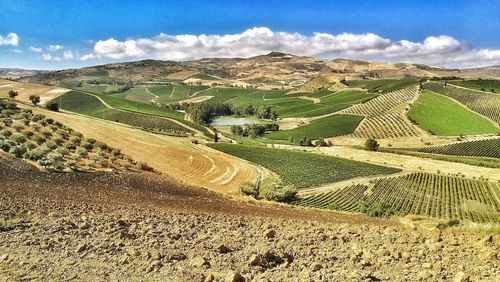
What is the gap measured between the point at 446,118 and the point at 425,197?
97.8m

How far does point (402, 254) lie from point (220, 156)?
71269 millimetres

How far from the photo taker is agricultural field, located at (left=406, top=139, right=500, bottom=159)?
116 meters

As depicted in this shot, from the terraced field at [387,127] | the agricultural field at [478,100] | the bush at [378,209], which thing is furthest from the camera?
the agricultural field at [478,100]

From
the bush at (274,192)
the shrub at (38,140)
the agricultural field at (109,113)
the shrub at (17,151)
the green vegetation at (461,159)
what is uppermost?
the shrub at (17,151)

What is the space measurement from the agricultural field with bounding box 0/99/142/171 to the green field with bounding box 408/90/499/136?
121 m

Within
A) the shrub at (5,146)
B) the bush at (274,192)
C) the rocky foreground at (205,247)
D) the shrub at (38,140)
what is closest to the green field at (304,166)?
the bush at (274,192)

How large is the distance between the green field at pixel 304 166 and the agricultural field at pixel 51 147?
3293 centimetres

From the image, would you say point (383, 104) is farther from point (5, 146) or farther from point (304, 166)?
point (5, 146)

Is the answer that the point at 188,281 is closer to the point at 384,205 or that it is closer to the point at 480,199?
the point at 384,205

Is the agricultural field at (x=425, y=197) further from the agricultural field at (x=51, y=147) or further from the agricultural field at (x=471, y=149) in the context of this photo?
the agricultural field at (x=471, y=149)

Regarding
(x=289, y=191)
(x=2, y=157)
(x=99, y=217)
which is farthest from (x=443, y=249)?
(x=289, y=191)

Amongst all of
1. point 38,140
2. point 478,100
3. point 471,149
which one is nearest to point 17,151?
point 38,140

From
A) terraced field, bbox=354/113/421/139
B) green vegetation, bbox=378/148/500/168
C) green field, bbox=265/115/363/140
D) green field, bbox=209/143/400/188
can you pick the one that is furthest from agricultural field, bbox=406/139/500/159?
green field, bbox=209/143/400/188

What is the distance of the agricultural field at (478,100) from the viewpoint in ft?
531
